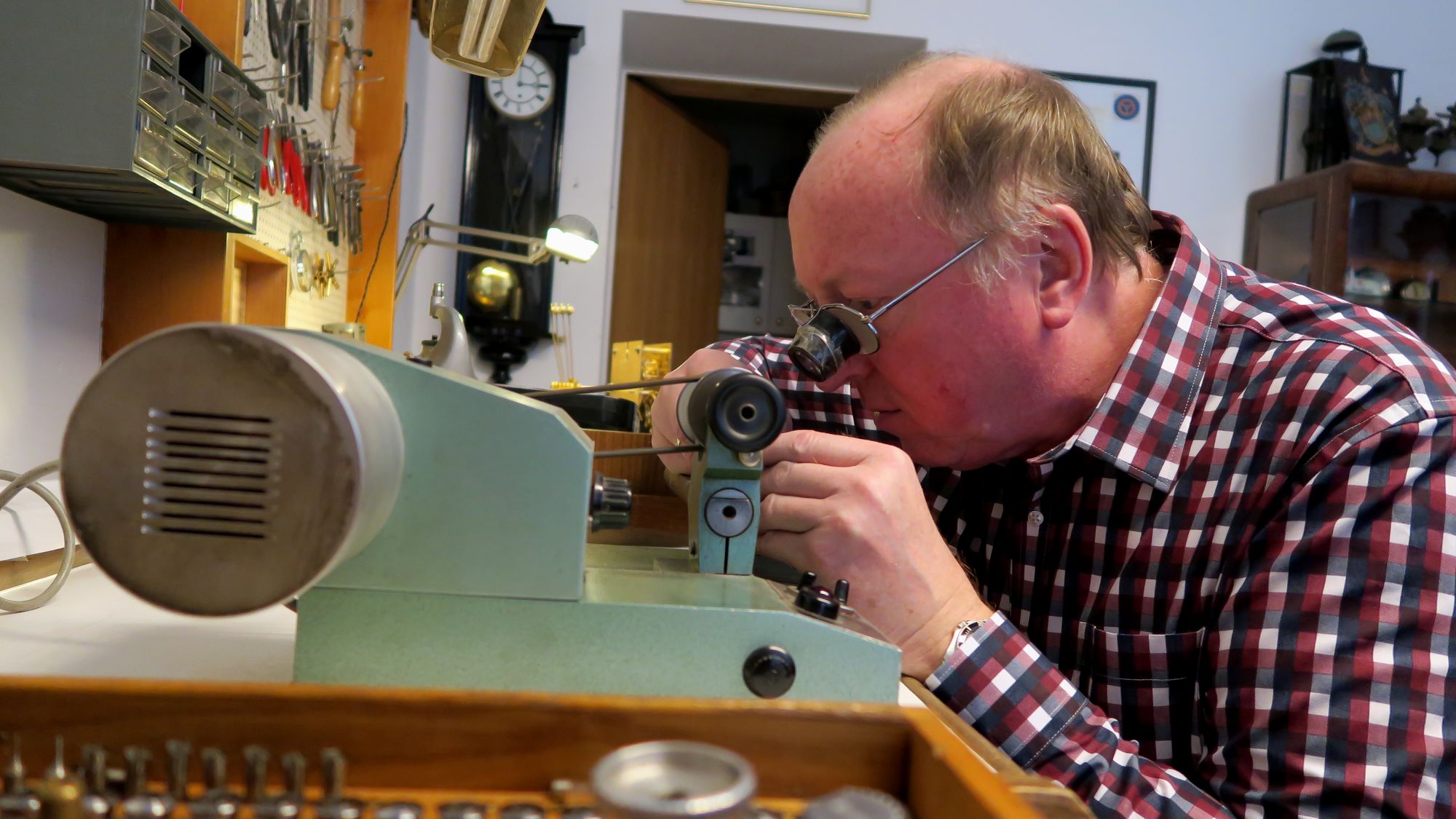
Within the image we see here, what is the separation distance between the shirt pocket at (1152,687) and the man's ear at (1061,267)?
1.27ft

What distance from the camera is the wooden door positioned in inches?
153

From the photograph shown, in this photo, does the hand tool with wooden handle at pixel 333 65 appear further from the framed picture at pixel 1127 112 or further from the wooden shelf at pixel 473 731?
the framed picture at pixel 1127 112

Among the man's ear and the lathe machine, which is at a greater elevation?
the man's ear

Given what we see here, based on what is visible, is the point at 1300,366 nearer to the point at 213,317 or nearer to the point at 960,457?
the point at 960,457

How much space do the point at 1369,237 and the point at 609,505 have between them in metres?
3.82

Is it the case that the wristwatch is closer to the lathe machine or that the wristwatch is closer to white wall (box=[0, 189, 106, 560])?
the lathe machine

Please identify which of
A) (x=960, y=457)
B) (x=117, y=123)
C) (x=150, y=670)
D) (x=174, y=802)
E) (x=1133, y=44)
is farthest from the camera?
(x=1133, y=44)

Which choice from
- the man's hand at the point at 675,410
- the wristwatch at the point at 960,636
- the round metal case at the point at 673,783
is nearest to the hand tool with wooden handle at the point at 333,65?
the man's hand at the point at 675,410

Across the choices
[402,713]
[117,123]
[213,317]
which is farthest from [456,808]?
[213,317]

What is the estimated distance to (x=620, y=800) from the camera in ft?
1.12

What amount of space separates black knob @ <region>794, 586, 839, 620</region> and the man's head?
56 cm

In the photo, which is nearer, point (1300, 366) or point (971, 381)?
point (1300, 366)

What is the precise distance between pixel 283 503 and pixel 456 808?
7.0 inches

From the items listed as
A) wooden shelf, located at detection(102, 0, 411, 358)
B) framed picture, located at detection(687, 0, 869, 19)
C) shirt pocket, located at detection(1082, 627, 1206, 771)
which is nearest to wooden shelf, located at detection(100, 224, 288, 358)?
wooden shelf, located at detection(102, 0, 411, 358)
